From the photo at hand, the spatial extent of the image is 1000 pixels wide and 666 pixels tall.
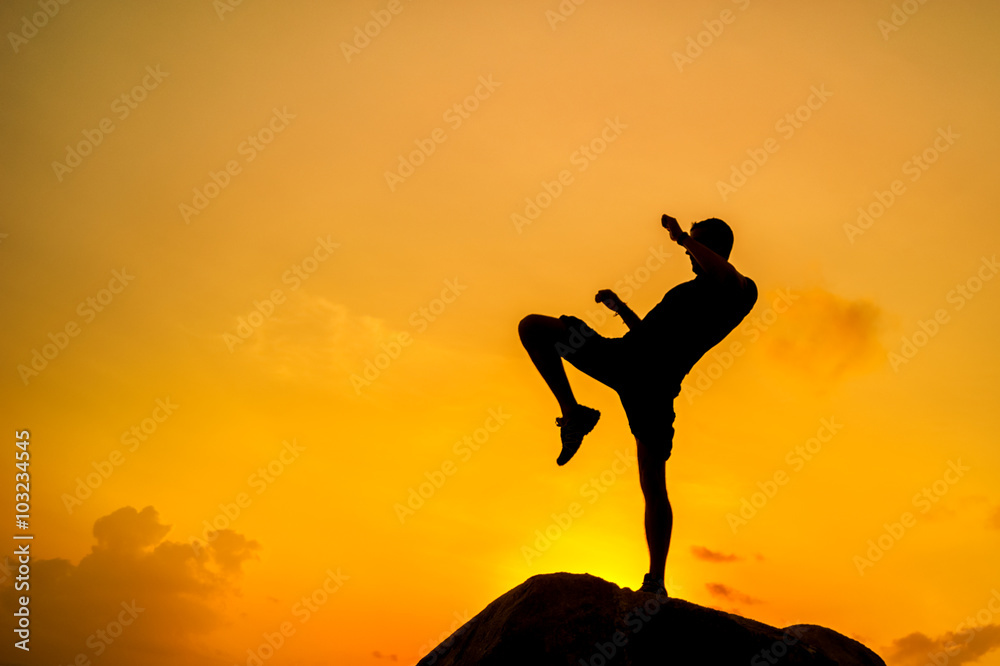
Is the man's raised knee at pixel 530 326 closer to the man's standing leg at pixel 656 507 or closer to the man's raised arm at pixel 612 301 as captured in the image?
the man's raised arm at pixel 612 301

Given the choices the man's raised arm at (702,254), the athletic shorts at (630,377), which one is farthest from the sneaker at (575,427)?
the man's raised arm at (702,254)

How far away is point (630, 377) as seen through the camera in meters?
6.59

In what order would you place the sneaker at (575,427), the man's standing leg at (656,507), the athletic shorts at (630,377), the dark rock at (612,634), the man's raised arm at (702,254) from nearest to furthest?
the dark rock at (612,634)
the man's raised arm at (702,254)
the sneaker at (575,427)
the athletic shorts at (630,377)
the man's standing leg at (656,507)

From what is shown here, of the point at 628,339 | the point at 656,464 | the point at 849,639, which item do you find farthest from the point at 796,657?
the point at 628,339

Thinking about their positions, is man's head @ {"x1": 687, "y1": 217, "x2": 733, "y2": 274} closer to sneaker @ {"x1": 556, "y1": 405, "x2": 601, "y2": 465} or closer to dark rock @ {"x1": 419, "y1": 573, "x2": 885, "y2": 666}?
sneaker @ {"x1": 556, "y1": 405, "x2": 601, "y2": 465}

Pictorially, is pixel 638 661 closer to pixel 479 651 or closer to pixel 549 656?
pixel 549 656

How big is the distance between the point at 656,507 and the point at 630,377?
1.18 m

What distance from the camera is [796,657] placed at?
227 inches

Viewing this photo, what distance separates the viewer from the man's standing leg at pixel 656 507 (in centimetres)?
668

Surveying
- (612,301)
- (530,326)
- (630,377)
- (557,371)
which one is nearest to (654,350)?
(630,377)

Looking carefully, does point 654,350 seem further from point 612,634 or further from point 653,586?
point 612,634

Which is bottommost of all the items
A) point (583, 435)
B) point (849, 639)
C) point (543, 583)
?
point (849, 639)

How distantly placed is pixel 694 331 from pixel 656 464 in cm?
123

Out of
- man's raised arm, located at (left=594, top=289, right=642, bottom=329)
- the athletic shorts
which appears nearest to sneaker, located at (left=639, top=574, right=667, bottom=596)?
the athletic shorts
